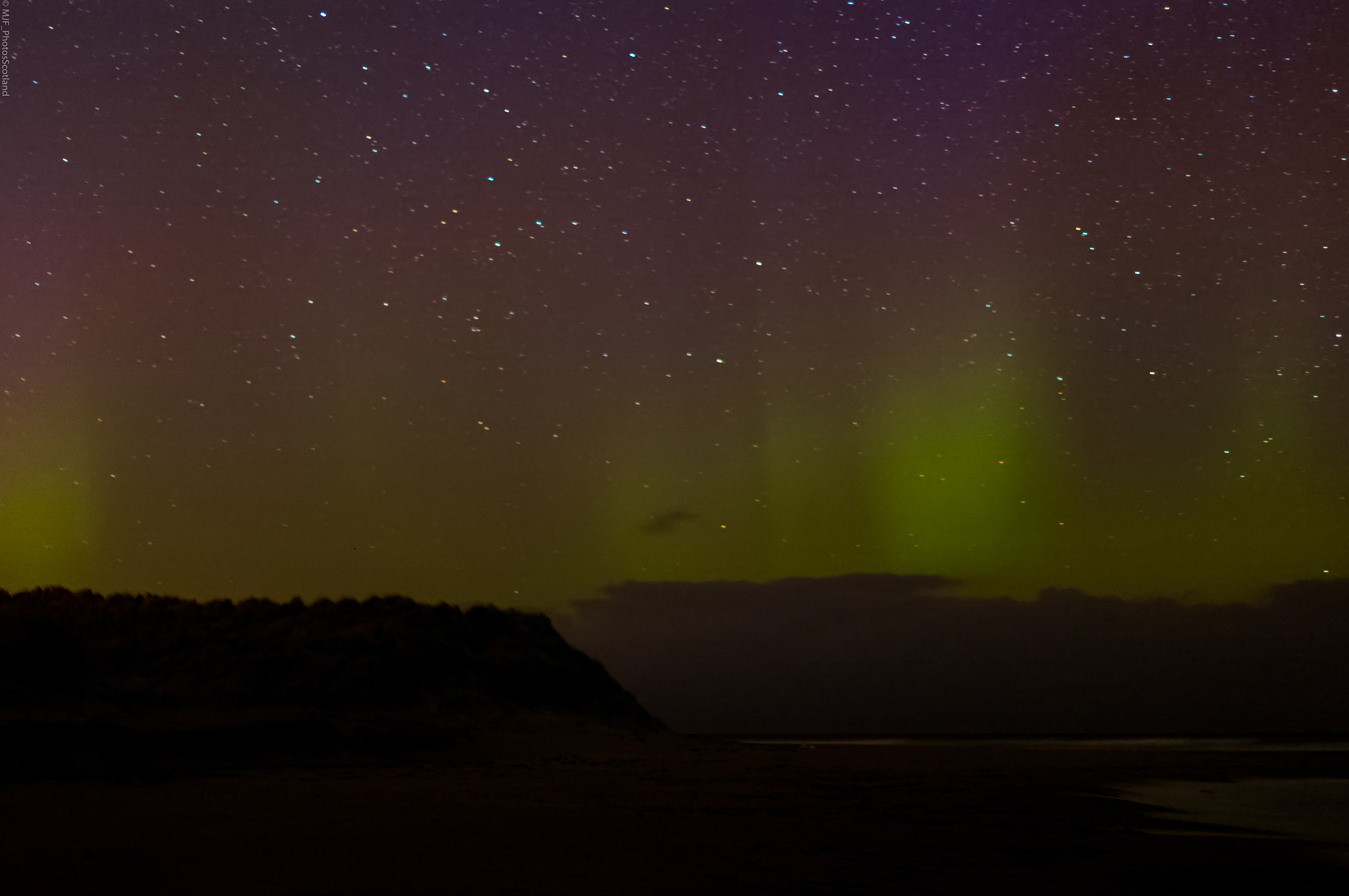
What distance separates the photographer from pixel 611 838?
9.27 m

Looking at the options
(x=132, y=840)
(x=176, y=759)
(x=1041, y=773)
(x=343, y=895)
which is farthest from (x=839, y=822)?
(x=176, y=759)

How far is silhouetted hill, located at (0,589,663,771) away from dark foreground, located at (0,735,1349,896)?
237 centimetres

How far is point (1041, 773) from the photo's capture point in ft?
59.8

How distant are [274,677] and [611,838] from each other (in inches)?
713

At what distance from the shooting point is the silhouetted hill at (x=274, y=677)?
17.0m

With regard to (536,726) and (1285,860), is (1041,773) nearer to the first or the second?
(1285,860)

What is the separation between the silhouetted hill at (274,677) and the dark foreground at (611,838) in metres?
2.37

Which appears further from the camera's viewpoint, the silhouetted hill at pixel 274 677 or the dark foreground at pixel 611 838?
the silhouetted hill at pixel 274 677

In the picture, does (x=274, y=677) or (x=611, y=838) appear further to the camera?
(x=274, y=677)

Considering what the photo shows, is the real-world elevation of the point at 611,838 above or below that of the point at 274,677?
below

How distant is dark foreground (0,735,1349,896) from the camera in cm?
707

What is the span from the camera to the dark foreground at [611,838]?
7.07 metres

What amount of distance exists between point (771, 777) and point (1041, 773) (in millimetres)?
4986

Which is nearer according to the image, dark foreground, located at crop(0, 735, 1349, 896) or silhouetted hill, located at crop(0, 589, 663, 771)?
dark foreground, located at crop(0, 735, 1349, 896)
